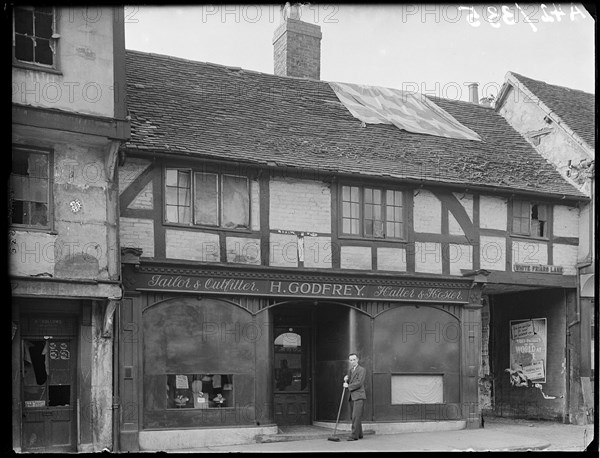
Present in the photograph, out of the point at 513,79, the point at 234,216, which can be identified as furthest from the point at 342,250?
the point at 513,79

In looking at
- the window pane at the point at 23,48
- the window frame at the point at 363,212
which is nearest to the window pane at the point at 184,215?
the window frame at the point at 363,212

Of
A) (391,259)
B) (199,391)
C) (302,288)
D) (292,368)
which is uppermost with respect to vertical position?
(391,259)

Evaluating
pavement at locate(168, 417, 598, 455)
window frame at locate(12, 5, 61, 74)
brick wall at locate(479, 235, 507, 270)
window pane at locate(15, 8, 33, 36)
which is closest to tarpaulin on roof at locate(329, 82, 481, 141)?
brick wall at locate(479, 235, 507, 270)

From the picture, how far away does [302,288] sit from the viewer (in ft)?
55.2

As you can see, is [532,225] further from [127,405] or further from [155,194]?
[127,405]

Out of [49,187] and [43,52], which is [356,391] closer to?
[49,187]

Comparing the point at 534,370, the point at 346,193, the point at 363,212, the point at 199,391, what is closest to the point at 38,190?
the point at 199,391

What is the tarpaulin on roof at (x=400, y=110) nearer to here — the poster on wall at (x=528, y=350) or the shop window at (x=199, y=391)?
the poster on wall at (x=528, y=350)

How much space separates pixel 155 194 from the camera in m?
15.8

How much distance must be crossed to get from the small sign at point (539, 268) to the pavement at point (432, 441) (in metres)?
3.53

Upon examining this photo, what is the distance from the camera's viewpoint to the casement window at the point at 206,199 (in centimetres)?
1605

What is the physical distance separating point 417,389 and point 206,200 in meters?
6.01

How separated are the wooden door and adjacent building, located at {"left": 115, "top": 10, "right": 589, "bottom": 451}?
90cm

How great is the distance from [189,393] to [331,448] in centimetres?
283
